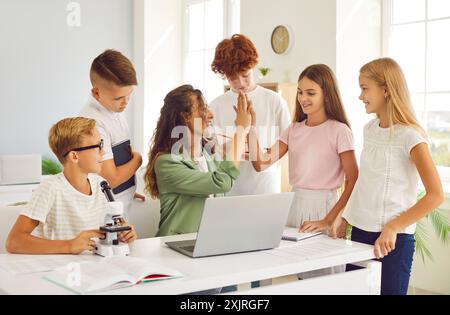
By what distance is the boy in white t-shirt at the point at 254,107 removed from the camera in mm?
2969

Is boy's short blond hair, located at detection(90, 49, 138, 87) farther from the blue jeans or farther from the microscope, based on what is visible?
the blue jeans

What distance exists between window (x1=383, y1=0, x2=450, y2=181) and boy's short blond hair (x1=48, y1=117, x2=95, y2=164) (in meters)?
2.99

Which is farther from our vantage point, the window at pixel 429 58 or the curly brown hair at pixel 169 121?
the window at pixel 429 58

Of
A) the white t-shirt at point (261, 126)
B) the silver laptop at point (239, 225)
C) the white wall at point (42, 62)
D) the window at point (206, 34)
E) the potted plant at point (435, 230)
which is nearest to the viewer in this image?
the silver laptop at point (239, 225)

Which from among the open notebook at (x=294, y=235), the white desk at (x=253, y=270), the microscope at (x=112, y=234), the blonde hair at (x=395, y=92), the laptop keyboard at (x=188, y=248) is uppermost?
the blonde hair at (x=395, y=92)

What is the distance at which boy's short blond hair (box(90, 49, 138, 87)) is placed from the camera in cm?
237

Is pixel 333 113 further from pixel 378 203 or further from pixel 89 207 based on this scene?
pixel 89 207

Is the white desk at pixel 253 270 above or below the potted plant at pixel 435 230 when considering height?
above

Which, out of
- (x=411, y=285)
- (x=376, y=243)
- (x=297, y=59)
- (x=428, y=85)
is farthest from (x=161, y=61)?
(x=376, y=243)

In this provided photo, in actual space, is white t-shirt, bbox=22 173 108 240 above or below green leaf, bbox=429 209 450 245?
above

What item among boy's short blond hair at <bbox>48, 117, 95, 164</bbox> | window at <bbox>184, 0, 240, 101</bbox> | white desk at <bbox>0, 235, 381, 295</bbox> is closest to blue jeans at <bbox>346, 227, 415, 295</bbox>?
white desk at <bbox>0, 235, 381, 295</bbox>

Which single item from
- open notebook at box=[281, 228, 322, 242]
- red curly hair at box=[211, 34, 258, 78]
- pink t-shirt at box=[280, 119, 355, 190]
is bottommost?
open notebook at box=[281, 228, 322, 242]

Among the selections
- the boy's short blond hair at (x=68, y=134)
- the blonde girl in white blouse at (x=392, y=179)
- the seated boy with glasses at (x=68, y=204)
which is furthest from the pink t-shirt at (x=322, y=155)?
the boy's short blond hair at (x=68, y=134)

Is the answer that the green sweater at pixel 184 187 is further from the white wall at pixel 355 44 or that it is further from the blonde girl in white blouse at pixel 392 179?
the white wall at pixel 355 44
